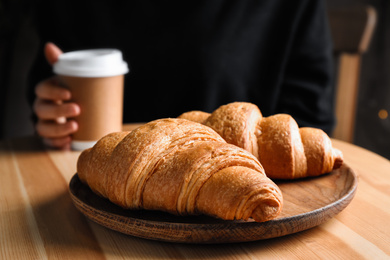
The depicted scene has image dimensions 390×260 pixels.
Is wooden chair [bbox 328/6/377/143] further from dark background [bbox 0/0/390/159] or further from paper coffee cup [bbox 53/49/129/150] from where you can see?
paper coffee cup [bbox 53/49/129/150]

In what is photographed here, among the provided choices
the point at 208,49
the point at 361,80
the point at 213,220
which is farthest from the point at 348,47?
the point at 213,220

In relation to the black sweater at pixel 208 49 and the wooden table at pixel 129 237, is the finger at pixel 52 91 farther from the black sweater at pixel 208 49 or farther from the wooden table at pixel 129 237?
the black sweater at pixel 208 49

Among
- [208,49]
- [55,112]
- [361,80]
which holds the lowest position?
[361,80]

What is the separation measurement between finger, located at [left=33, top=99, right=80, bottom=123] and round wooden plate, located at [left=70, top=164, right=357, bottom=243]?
30 cm

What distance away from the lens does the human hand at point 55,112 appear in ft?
3.07

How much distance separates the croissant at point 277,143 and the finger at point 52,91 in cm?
37

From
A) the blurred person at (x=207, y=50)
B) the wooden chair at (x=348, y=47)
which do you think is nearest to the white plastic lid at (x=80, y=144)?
the blurred person at (x=207, y=50)

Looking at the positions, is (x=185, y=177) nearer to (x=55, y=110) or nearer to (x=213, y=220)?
(x=213, y=220)

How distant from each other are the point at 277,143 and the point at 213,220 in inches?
8.0

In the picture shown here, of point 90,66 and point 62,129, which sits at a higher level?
point 90,66

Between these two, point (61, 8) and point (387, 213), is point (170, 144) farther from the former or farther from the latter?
point (61, 8)

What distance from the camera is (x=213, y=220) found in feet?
1.80

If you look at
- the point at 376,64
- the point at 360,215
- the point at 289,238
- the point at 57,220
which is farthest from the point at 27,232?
the point at 376,64

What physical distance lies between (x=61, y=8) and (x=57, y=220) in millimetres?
1073
